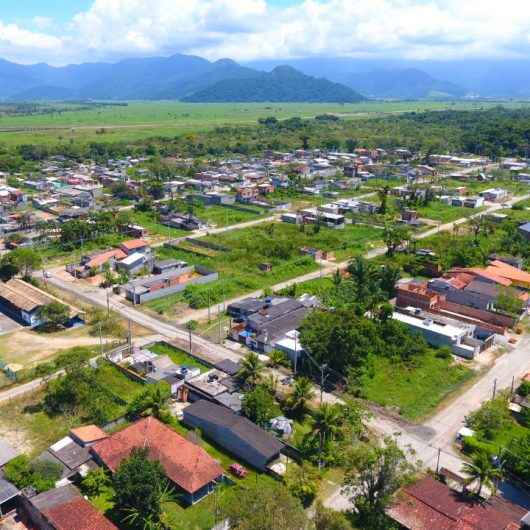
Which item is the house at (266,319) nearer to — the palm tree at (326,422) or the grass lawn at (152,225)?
the palm tree at (326,422)

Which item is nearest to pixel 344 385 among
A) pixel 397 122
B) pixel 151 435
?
pixel 151 435

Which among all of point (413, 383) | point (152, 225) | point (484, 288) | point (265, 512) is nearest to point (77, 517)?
point (265, 512)

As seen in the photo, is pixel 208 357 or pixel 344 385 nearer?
pixel 344 385

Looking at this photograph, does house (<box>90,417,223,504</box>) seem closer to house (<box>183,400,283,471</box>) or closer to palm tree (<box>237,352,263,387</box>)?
house (<box>183,400,283,471</box>)

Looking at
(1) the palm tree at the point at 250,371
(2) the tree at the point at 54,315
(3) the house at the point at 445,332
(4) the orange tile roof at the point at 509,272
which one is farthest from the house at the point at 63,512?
(4) the orange tile roof at the point at 509,272

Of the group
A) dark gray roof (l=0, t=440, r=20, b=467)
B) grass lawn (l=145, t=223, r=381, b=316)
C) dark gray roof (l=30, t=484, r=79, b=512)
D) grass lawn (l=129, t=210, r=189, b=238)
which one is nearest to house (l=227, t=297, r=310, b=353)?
grass lawn (l=145, t=223, r=381, b=316)

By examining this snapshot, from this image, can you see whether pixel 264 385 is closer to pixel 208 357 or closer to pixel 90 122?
pixel 208 357

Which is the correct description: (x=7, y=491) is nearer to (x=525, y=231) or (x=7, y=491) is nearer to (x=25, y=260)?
(x=25, y=260)
